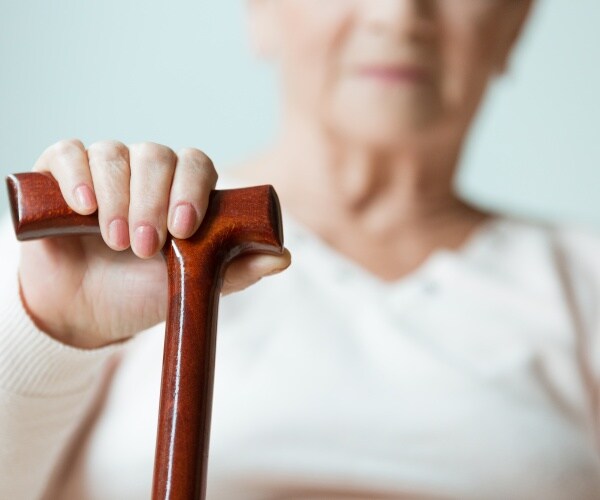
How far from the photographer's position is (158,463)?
0.52 metres

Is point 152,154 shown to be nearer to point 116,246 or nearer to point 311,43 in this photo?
point 116,246

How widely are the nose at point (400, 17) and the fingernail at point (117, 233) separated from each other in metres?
0.61

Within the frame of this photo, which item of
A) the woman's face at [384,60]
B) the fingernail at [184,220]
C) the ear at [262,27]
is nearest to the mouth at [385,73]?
the woman's face at [384,60]

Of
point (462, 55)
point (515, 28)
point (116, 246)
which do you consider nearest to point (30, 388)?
point (116, 246)

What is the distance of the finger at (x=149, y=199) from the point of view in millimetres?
587

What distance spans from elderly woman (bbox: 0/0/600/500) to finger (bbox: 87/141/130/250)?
0.30ft

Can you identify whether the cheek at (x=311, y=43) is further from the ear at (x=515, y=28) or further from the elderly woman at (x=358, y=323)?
the ear at (x=515, y=28)

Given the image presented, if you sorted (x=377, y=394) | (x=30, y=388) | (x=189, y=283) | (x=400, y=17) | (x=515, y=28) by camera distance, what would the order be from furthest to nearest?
(x=515, y=28) → (x=400, y=17) → (x=377, y=394) → (x=30, y=388) → (x=189, y=283)

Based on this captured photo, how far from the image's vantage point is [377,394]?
1011 mm

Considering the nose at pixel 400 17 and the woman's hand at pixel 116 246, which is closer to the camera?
the woman's hand at pixel 116 246

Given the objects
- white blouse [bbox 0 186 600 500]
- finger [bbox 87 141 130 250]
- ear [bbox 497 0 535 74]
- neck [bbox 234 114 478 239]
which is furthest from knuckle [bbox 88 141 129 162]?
ear [bbox 497 0 535 74]

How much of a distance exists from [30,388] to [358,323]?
1.38ft

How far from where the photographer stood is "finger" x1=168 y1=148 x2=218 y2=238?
582 millimetres

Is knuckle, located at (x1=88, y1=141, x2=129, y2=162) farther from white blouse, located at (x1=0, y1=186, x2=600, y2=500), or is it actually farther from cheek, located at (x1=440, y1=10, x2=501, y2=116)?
cheek, located at (x1=440, y1=10, x2=501, y2=116)
